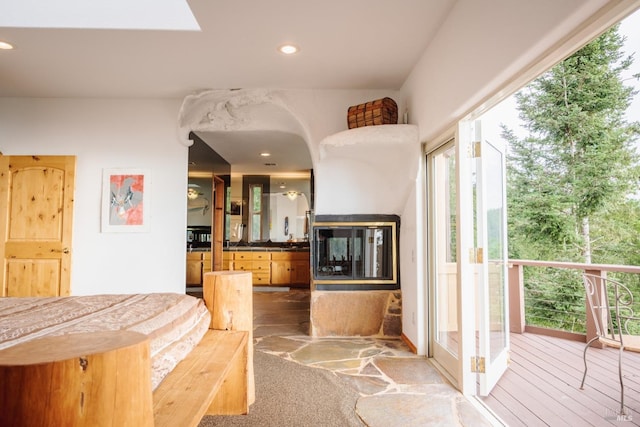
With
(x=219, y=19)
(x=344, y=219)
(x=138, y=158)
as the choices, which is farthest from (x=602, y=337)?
(x=138, y=158)

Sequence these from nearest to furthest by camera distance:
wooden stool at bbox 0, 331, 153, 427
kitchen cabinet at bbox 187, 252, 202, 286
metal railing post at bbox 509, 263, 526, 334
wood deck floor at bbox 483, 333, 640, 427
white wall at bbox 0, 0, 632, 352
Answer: wooden stool at bbox 0, 331, 153, 427, wood deck floor at bbox 483, 333, 640, 427, white wall at bbox 0, 0, 632, 352, metal railing post at bbox 509, 263, 526, 334, kitchen cabinet at bbox 187, 252, 202, 286

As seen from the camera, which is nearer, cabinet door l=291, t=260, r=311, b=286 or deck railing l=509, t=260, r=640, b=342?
deck railing l=509, t=260, r=640, b=342

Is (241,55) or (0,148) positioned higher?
(241,55)

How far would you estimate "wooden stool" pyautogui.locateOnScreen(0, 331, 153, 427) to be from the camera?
625 millimetres

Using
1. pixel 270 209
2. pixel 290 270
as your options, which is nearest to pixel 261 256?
pixel 290 270

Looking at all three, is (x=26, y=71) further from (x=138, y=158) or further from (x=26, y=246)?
(x=26, y=246)

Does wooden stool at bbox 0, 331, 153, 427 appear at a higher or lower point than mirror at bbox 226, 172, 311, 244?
lower

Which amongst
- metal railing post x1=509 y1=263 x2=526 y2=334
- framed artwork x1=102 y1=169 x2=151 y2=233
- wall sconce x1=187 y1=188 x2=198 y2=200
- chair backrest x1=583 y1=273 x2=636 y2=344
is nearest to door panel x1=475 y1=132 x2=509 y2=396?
chair backrest x1=583 y1=273 x2=636 y2=344

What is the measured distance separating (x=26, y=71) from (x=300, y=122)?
2579 millimetres

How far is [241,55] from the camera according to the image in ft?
10.5

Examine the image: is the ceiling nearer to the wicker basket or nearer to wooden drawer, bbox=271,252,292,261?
the wicker basket

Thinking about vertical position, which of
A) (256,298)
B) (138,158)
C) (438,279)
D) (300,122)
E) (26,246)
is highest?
(300,122)

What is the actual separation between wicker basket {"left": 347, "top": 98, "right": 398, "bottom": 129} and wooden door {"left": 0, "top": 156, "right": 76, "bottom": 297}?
306 cm

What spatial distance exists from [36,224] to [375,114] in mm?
3713
